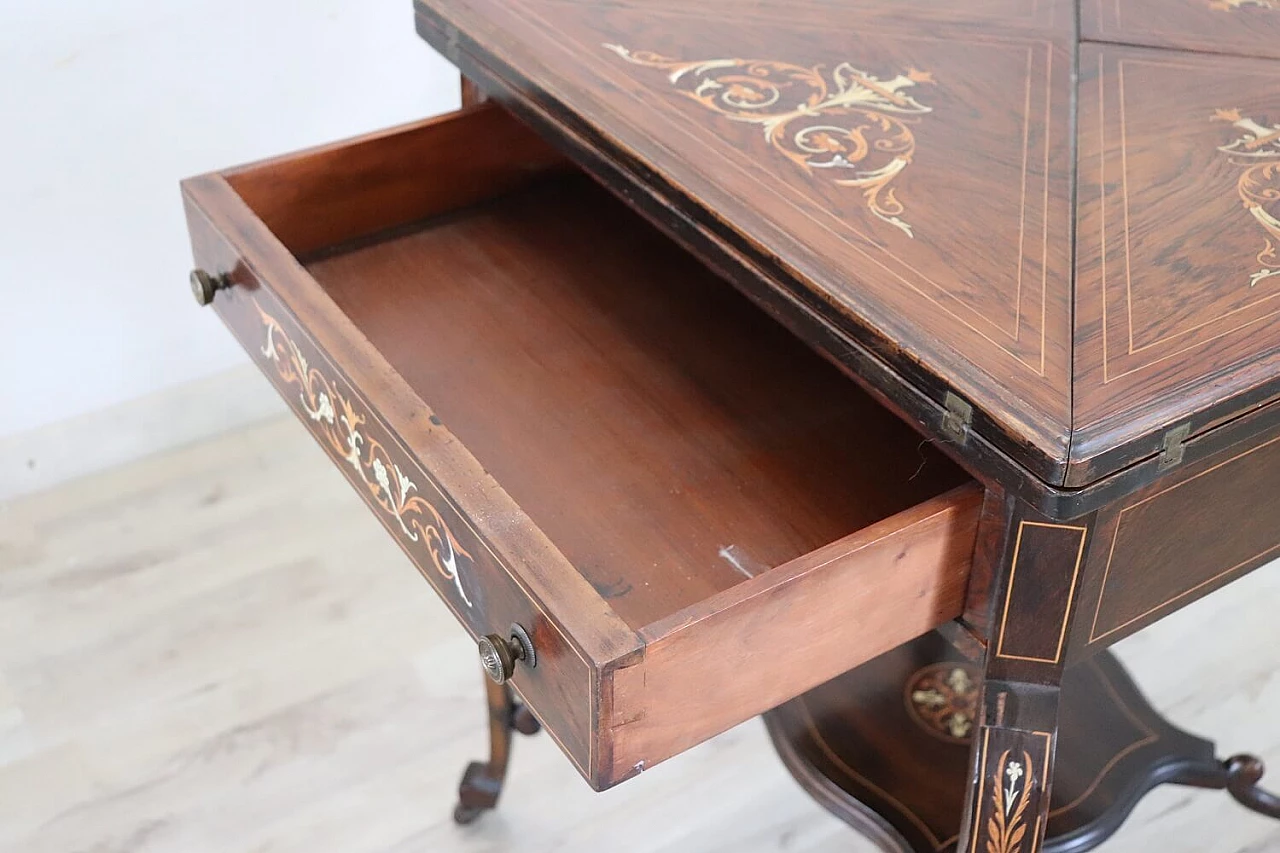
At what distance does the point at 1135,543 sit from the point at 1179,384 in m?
0.10

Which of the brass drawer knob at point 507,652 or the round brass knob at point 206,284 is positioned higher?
the round brass knob at point 206,284

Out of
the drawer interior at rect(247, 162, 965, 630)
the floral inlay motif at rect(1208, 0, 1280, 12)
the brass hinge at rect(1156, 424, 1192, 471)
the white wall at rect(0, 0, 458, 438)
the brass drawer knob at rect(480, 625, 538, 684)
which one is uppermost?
the floral inlay motif at rect(1208, 0, 1280, 12)

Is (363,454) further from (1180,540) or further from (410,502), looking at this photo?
(1180,540)

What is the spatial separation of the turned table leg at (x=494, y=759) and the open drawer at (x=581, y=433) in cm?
30

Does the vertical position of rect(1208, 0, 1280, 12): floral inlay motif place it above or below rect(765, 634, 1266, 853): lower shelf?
above

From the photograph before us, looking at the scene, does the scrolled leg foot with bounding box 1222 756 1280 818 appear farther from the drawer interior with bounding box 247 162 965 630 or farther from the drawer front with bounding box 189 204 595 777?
the drawer front with bounding box 189 204 595 777

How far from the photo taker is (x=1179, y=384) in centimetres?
62

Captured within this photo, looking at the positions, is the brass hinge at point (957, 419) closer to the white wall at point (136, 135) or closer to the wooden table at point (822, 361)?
the wooden table at point (822, 361)

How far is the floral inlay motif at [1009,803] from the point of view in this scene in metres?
0.73

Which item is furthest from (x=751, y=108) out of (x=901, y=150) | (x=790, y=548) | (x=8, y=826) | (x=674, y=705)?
(x=8, y=826)

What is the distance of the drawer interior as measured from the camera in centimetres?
78

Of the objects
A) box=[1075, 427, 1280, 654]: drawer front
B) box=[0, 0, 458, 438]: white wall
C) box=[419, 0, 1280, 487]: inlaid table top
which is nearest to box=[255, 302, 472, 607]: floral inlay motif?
box=[419, 0, 1280, 487]: inlaid table top

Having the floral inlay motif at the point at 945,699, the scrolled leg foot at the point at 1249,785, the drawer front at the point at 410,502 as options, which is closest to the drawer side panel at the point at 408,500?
the drawer front at the point at 410,502

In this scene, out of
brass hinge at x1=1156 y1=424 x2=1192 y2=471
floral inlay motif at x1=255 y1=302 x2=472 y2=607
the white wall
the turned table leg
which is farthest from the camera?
the white wall
